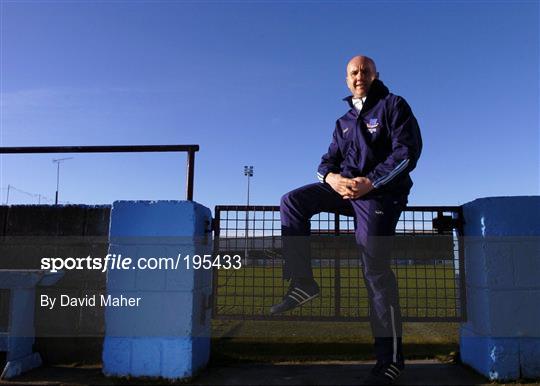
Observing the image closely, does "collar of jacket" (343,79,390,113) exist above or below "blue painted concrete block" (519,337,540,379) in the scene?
above

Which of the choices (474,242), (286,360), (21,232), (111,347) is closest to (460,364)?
(474,242)

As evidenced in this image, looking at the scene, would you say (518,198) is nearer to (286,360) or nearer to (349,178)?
(349,178)

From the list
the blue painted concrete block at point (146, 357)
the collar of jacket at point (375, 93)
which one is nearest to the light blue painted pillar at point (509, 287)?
the collar of jacket at point (375, 93)

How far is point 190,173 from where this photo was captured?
Result: 3686mm

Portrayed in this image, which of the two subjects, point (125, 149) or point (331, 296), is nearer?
point (125, 149)

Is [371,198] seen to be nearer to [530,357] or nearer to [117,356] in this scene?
[530,357]

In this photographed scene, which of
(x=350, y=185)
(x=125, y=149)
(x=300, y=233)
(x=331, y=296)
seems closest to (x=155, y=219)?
(x=125, y=149)

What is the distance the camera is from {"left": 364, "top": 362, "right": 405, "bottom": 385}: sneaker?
2816 mm

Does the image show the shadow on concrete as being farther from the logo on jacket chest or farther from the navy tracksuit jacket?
the logo on jacket chest

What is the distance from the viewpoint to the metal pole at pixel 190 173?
357 cm

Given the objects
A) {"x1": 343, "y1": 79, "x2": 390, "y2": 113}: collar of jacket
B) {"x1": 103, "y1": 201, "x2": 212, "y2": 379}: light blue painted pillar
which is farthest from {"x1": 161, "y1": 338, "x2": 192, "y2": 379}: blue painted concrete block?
{"x1": 343, "y1": 79, "x2": 390, "y2": 113}: collar of jacket

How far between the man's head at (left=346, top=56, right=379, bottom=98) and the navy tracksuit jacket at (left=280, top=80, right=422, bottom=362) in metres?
0.07

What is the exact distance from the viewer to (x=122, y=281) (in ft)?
10.8

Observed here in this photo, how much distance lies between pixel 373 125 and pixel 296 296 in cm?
131
